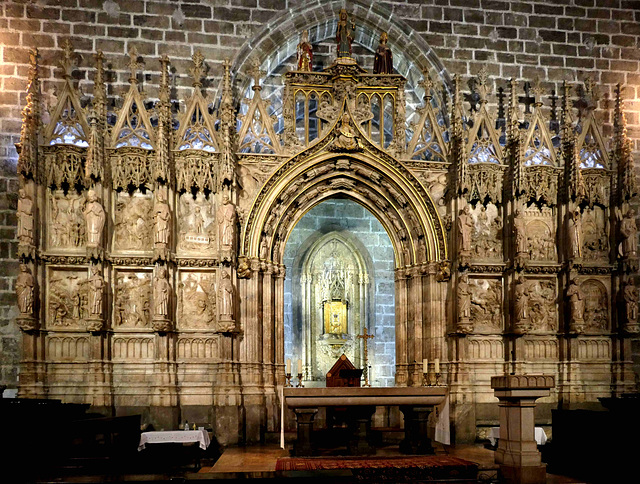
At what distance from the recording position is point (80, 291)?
14234 mm

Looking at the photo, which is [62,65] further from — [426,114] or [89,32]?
[426,114]

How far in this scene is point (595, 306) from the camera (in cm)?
1584

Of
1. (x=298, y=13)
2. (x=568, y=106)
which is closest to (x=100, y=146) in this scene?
(x=298, y=13)

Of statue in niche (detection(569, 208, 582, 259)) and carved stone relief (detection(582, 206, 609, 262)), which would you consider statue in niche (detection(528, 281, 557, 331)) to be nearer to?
statue in niche (detection(569, 208, 582, 259))

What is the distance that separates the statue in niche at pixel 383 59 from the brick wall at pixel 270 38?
1239 millimetres

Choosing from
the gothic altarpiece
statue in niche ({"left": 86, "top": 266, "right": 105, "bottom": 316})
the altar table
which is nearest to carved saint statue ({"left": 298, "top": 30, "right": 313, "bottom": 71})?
the gothic altarpiece

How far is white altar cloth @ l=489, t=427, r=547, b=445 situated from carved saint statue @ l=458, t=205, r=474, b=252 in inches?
143

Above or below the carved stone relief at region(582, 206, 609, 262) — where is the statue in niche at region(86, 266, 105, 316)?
below

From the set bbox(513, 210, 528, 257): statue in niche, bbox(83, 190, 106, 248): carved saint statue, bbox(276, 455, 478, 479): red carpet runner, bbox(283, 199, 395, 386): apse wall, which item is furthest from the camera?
bbox(283, 199, 395, 386): apse wall

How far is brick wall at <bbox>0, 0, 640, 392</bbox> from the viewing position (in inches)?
611

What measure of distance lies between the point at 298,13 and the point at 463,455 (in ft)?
34.3

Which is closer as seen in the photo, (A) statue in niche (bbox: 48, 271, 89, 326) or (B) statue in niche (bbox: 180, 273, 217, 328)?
(A) statue in niche (bbox: 48, 271, 89, 326)

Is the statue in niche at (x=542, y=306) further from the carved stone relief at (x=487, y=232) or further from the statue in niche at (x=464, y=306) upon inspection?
the statue in niche at (x=464, y=306)

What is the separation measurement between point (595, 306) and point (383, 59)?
7.12 m
